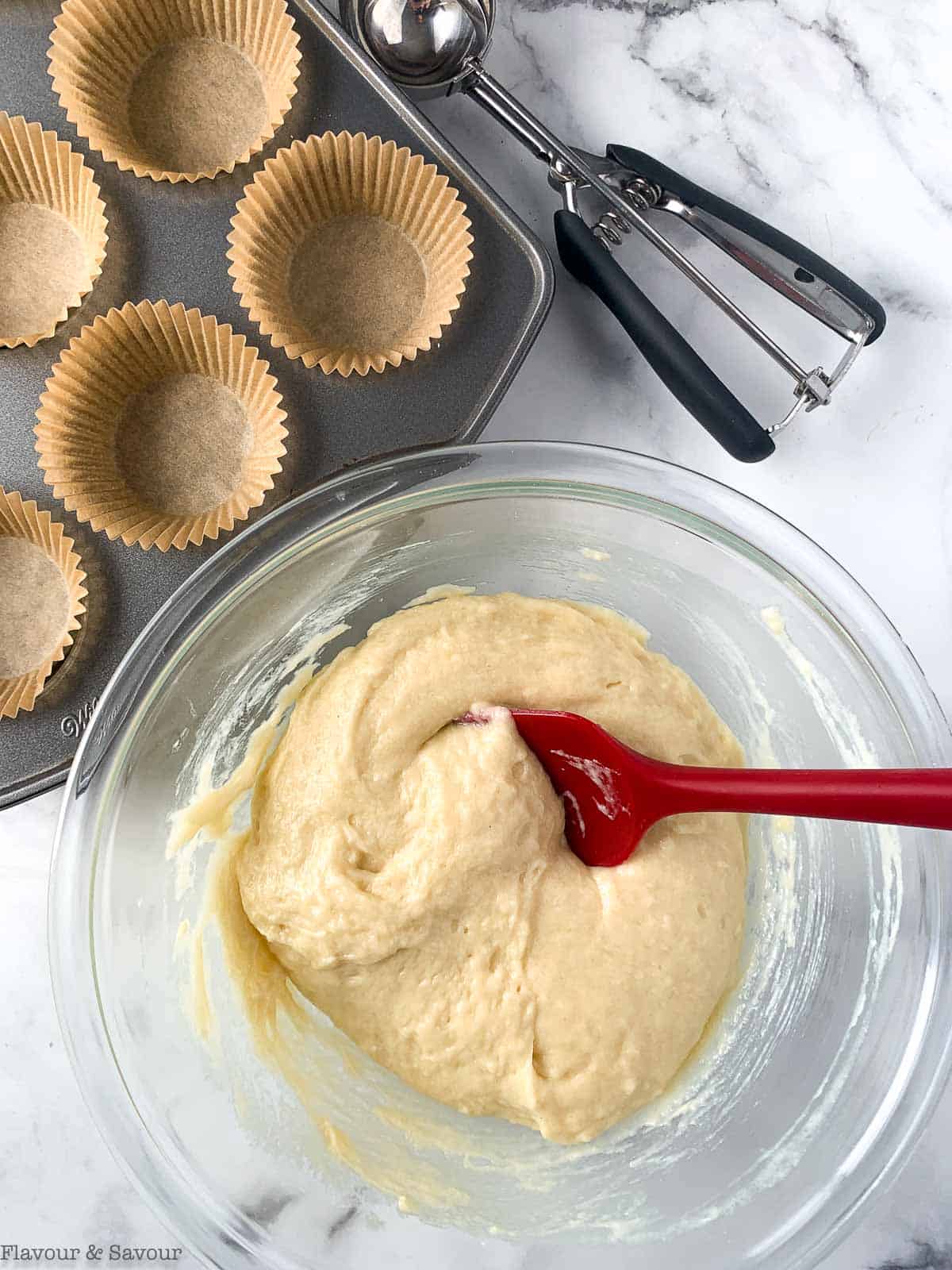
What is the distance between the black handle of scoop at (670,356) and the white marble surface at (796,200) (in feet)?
0.38

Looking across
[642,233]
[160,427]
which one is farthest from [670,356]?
[160,427]

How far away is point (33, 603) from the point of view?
1626 mm

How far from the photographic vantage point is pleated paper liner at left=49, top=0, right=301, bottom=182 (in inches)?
60.7

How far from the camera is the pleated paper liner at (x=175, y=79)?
1.54 metres

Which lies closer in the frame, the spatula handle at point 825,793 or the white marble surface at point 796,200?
the spatula handle at point 825,793

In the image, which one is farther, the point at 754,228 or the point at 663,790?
the point at 754,228

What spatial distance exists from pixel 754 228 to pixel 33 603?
126 centimetres

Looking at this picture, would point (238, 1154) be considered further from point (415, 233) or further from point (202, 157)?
point (202, 157)

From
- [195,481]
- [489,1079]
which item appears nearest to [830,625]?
[489,1079]

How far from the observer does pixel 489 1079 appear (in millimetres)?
1353

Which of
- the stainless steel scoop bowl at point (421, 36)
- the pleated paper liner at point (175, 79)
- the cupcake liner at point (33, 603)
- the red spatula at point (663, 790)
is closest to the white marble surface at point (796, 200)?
the stainless steel scoop bowl at point (421, 36)

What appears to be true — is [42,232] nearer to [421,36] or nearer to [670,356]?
[421,36]

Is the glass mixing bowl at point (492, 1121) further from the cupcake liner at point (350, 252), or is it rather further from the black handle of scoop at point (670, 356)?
the cupcake liner at point (350, 252)

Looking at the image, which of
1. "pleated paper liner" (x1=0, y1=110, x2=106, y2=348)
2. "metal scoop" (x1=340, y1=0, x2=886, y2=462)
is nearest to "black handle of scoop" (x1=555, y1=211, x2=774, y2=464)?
"metal scoop" (x1=340, y1=0, x2=886, y2=462)
